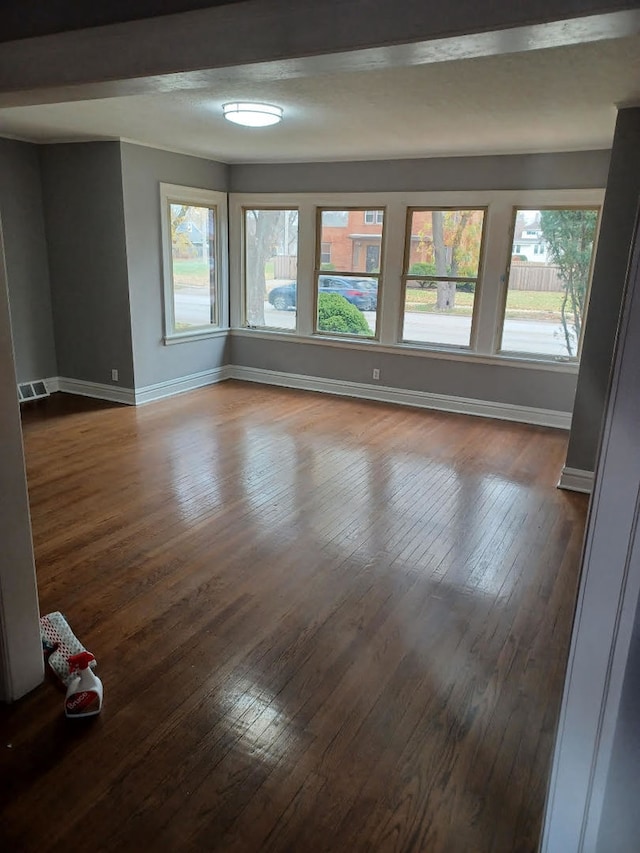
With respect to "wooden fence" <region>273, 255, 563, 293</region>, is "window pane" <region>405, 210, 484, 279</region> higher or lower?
higher

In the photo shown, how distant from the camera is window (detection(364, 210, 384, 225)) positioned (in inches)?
242

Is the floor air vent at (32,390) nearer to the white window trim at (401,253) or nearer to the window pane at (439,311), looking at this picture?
the white window trim at (401,253)

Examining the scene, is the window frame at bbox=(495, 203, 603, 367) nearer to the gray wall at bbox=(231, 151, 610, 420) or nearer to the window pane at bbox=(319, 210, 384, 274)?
the gray wall at bbox=(231, 151, 610, 420)

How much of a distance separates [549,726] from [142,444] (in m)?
3.76

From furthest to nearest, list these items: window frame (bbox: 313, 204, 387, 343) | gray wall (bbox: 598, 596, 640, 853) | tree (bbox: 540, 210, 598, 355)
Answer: window frame (bbox: 313, 204, 387, 343) → tree (bbox: 540, 210, 598, 355) → gray wall (bbox: 598, 596, 640, 853)

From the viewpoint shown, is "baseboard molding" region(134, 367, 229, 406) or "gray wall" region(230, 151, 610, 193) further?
"baseboard molding" region(134, 367, 229, 406)

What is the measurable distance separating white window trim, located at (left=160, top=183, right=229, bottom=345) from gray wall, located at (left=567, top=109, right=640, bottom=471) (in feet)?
13.5

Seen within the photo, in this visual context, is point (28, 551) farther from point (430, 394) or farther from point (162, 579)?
point (430, 394)

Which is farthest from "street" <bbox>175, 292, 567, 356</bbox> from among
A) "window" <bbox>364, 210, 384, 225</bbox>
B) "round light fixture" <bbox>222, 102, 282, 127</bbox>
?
"round light fixture" <bbox>222, 102, 282, 127</bbox>

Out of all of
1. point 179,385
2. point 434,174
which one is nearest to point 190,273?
point 179,385

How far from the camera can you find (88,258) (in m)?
5.89

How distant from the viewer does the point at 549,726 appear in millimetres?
2082

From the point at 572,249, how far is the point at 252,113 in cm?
313

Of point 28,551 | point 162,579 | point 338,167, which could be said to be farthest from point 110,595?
point 338,167
